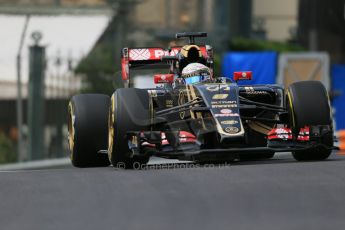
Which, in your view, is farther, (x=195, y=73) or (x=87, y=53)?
(x=87, y=53)

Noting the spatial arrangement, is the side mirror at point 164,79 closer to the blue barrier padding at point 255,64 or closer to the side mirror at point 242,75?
the side mirror at point 242,75

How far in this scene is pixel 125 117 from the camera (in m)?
11.7

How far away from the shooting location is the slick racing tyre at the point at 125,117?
11688 mm

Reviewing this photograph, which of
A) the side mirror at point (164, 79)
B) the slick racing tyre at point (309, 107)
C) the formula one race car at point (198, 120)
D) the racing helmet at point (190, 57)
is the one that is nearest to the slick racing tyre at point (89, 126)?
the formula one race car at point (198, 120)

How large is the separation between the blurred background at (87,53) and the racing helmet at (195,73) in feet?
7.03

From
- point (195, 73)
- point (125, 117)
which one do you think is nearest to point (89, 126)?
point (195, 73)

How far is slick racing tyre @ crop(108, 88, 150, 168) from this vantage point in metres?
11.7

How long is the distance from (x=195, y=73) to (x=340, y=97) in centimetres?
1563

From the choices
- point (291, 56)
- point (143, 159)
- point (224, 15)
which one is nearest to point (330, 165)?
point (143, 159)

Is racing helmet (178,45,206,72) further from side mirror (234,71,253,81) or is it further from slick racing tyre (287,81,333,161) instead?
slick racing tyre (287,81,333,161)

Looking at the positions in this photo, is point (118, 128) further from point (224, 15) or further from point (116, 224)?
point (224, 15)

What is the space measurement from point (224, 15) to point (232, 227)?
82.3 feet

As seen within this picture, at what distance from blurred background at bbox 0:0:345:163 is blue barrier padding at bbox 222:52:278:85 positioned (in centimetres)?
2

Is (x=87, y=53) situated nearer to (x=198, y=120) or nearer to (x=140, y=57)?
(x=140, y=57)
